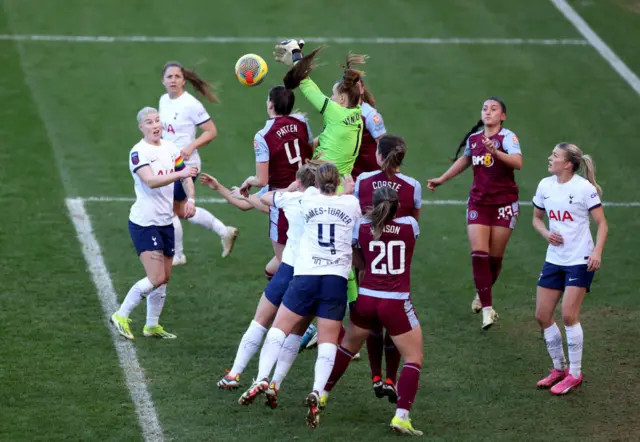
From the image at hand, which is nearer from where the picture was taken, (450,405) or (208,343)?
(450,405)

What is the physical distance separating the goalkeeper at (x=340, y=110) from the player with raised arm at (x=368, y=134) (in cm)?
42

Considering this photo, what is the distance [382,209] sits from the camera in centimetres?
960

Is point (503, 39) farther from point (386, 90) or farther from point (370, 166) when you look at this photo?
point (370, 166)

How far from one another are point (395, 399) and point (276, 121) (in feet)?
10.0

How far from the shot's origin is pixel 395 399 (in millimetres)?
10477

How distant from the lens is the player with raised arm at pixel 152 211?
11453mm

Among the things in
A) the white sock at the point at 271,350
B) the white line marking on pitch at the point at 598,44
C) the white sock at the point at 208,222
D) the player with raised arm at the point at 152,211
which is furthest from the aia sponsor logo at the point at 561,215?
the white line marking on pitch at the point at 598,44

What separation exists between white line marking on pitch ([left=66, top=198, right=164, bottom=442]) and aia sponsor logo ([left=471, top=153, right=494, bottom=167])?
4274 millimetres

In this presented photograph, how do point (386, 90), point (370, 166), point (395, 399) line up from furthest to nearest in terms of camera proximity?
point (386, 90), point (370, 166), point (395, 399)

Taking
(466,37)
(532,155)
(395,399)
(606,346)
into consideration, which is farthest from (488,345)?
(466,37)

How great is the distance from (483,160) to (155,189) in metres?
3.64

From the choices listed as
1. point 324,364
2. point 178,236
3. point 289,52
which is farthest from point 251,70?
point 324,364

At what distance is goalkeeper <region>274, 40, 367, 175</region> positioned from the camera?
11742 mm

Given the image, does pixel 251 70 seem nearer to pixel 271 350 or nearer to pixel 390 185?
pixel 390 185
